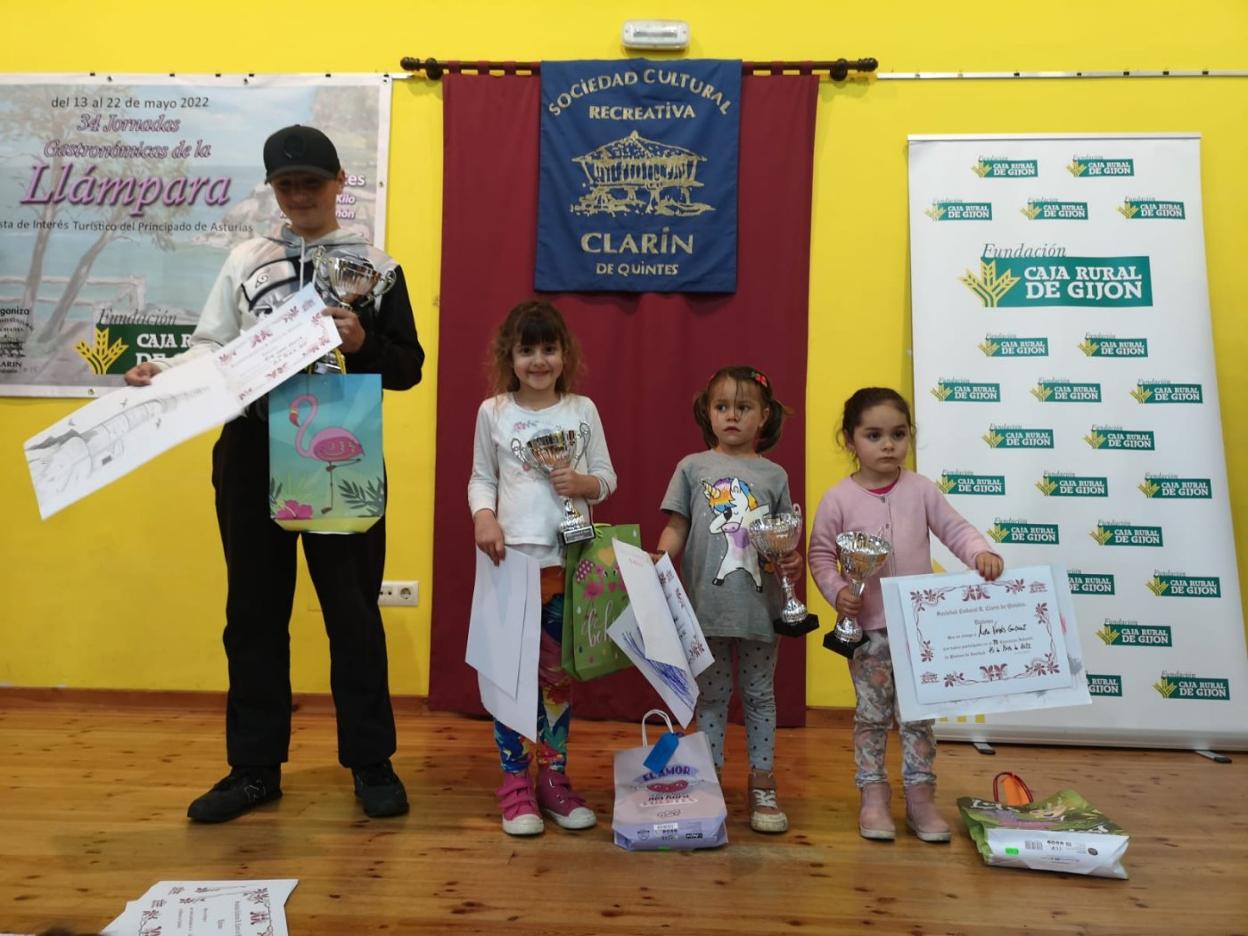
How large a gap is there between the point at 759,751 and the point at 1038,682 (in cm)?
64

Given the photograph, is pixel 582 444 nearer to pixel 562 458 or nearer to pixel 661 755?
pixel 562 458

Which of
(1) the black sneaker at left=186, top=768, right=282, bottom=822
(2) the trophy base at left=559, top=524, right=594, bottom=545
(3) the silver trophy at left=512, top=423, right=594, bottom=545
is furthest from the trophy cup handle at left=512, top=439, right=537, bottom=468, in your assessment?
(1) the black sneaker at left=186, top=768, right=282, bottom=822

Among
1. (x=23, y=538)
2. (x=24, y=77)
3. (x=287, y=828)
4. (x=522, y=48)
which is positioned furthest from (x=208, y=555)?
(x=522, y=48)

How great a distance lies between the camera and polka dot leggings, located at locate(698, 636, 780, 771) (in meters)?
2.32

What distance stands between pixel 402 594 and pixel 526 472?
1.35m

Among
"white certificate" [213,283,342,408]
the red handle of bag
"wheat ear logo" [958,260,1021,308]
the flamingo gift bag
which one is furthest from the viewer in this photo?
"wheat ear logo" [958,260,1021,308]

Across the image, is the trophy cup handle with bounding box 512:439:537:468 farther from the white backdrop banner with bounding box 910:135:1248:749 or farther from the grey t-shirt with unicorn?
the white backdrop banner with bounding box 910:135:1248:749

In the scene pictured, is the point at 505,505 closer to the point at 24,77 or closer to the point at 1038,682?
the point at 1038,682

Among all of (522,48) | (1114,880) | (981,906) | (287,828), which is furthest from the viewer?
(522,48)

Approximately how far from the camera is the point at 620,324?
10.9 ft

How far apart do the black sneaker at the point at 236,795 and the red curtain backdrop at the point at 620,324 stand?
3.24ft

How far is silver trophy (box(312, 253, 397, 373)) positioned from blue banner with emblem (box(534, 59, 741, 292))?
4.09 ft

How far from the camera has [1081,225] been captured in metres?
3.27

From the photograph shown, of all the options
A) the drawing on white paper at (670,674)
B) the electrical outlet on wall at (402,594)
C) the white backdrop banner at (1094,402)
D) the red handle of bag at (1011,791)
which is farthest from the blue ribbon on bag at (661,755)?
the electrical outlet on wall at (402,594)
